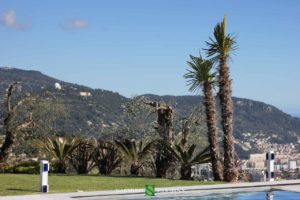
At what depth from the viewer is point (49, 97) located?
23.7 meters

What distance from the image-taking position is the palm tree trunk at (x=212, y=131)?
16.0 meters

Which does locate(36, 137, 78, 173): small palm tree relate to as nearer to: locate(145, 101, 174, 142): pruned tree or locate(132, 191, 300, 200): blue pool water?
locate(145, 101, 174, 142): pruned tree

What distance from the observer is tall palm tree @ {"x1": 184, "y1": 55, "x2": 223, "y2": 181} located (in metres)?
16.0

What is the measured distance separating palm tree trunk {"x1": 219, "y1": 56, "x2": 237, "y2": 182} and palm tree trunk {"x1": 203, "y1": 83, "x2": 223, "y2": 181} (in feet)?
0.88

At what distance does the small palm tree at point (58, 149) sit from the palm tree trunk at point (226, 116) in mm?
5171

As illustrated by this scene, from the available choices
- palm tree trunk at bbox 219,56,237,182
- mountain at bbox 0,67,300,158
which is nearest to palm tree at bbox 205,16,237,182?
palm tree trunk at bbox 219,56,237,182

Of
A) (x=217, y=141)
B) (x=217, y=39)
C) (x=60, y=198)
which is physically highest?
(x=217, y=39)

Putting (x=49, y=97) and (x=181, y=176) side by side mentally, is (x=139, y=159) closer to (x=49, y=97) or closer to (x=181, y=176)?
(x=181, y=176)

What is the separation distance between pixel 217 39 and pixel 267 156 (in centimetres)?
393

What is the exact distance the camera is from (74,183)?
13.9 metres

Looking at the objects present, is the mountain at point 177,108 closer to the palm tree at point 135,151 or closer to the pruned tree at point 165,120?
the pruned tree at point 165,120

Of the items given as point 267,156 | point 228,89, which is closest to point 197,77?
point 228,89

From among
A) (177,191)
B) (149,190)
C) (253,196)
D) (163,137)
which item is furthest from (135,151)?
(149,190)

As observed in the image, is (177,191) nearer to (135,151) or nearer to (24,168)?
(135,151)
